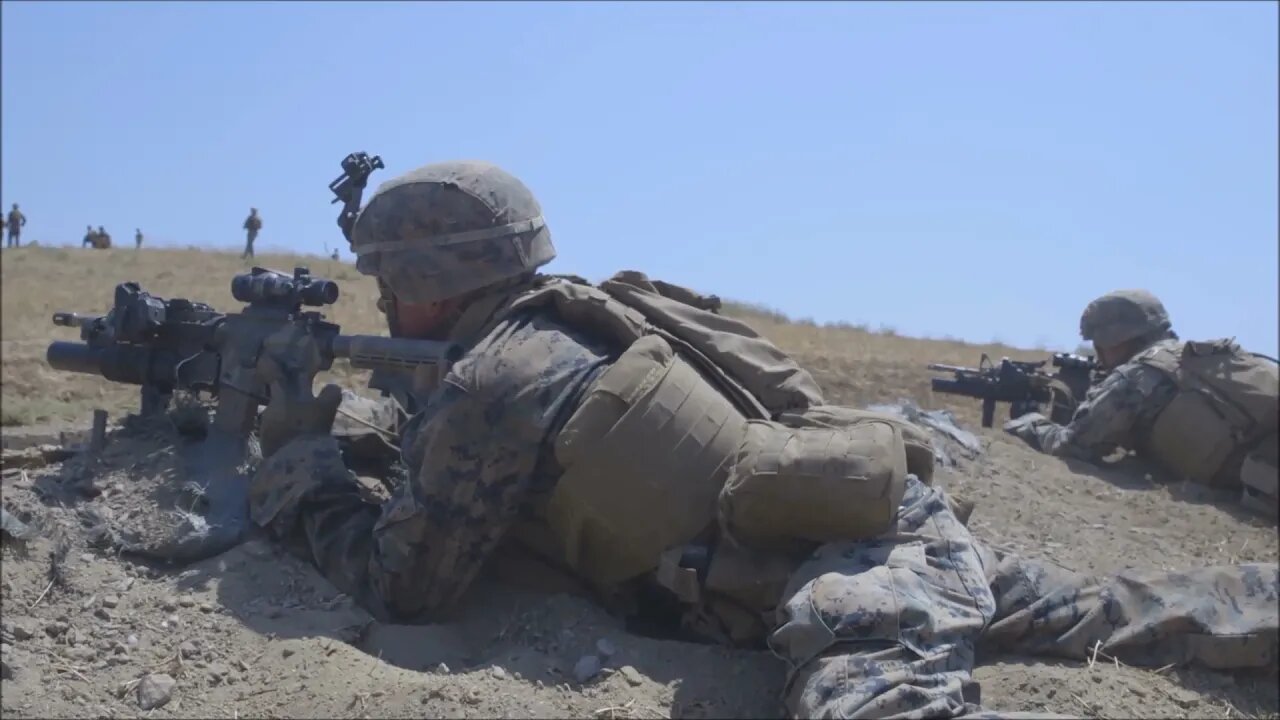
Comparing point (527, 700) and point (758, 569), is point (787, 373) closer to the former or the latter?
point (758, 569)

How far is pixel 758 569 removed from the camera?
4.59 meters

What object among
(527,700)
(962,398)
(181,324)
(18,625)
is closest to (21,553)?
(18,625)

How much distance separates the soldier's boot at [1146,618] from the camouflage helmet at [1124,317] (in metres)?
5.23

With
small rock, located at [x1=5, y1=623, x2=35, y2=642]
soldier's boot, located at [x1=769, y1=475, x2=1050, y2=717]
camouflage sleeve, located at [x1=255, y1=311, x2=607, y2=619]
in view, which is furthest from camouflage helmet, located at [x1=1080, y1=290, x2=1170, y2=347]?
small rock, located at [x1=5, y1=623, x2=35, y2=642]

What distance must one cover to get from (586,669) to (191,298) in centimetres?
1435

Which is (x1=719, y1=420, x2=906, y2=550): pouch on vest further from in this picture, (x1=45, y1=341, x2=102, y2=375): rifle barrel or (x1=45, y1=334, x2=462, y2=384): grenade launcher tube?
(x1=45, y1=341, x2=102, y2=375): rifle barrel

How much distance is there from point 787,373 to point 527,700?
163 centimetres

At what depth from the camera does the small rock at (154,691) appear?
4.31 meters

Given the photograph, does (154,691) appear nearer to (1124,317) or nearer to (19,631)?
(19,631)

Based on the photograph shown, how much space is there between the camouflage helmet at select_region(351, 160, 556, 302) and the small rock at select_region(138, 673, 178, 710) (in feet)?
5.52

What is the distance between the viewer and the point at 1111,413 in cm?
955

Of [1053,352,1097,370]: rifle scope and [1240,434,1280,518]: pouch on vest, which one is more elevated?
[1053,352,1097,370]: rifle scope

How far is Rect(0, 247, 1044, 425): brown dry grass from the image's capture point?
38.5 ft

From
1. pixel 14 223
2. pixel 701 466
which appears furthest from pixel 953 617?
A: pixel 14 223
